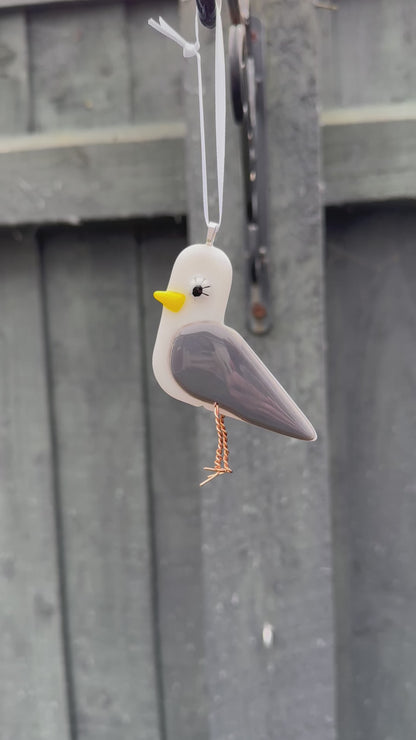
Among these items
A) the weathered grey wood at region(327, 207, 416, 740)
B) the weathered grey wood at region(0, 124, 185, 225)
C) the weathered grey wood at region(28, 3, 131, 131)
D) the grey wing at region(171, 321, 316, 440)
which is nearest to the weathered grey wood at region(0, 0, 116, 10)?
the weathered grey wood at region(28, 3, 131, 131)

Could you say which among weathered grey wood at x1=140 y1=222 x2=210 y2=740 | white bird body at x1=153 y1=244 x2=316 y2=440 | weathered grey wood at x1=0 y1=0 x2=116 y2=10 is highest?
weathered grey wood at x1=0 y1=0 x2=116 y2=10

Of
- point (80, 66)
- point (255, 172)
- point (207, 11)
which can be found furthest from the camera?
point (80, 66)

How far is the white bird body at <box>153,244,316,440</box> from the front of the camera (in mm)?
444

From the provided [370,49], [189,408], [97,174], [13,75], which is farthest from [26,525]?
[370,49]

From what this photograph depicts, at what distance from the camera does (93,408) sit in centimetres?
81

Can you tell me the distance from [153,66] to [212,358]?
1.51 ft

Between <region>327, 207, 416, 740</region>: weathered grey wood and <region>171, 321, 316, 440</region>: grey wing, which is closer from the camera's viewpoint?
<region>171, 321, 316, 440</region>: grey wing

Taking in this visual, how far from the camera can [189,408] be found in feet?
2.60

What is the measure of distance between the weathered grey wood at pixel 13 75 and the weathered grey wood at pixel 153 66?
0.43 ft

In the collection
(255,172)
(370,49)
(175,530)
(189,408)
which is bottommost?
(175,530)

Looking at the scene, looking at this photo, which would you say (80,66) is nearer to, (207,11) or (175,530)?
(207,11)

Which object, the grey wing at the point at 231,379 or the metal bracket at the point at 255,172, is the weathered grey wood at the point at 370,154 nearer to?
the metal bracket at the point at 255,172

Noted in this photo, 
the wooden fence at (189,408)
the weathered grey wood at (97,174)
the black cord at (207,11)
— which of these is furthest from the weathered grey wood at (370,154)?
the black cord at (207,11)

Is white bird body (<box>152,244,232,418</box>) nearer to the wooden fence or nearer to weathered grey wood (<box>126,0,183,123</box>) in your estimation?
the wooden fence
